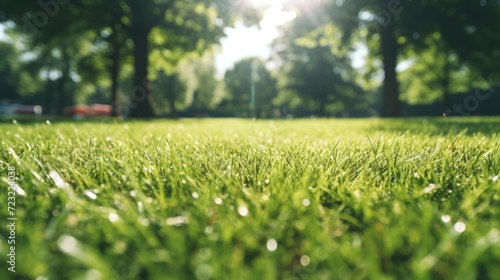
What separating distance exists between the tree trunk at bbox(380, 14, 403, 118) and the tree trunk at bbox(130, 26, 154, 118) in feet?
37.2

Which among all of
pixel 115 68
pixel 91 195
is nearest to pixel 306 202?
pixel 91 195

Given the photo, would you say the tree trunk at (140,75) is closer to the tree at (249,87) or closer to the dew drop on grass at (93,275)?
the dew drop on grass at (93,275)

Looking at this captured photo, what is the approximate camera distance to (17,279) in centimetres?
78

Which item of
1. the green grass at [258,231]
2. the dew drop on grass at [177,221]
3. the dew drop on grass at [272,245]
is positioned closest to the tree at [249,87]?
the green grass at [258,231]

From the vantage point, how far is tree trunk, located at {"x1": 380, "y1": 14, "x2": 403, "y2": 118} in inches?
616

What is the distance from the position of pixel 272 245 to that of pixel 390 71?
Result: 16.7 metres

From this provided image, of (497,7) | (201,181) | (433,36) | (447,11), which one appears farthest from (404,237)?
(497,7)

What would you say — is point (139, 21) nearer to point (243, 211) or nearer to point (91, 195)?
point (91, 195)

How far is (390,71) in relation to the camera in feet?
51.8

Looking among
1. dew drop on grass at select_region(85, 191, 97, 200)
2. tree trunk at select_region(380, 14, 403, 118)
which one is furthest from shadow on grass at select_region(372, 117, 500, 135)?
tree trunk at select_region(380, 14, 403, 118)

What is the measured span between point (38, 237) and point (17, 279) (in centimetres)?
10

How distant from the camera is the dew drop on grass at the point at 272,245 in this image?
0.85 meters

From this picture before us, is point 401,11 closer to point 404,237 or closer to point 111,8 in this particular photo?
point 111,8

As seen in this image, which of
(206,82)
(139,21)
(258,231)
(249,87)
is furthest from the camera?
(249,87)
